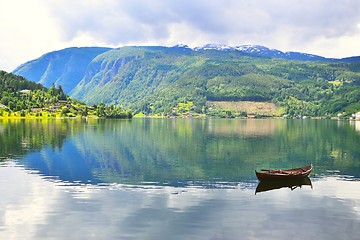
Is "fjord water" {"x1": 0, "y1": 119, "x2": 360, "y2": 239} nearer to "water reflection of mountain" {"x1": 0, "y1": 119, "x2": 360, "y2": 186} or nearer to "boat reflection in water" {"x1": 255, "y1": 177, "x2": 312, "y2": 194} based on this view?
"water reflection of mountain" {"x1": 0, "y1": 119, "x2": 360, "y2": 186}

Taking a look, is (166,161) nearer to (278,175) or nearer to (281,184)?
(278,175)

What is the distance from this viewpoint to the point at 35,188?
48.8m

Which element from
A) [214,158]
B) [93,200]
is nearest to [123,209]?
[93,200]

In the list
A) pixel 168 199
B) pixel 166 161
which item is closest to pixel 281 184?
pixel 168 199

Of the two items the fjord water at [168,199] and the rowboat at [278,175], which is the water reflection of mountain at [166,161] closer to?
the fjord water at [168,199]

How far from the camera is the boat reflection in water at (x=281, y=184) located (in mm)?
50344

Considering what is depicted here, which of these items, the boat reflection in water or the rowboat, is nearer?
the boat reflection in water

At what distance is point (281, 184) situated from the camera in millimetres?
52406

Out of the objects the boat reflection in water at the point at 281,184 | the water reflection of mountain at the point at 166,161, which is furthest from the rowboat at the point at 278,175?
the water reflection of mountain at the point at 166,161

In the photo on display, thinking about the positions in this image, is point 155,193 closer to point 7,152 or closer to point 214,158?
point 214,158

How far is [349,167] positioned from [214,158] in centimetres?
2386

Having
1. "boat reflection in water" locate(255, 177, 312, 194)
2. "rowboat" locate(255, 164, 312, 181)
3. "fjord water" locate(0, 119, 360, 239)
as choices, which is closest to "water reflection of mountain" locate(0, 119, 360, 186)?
"fjord water" locate(0, 119, 360, 239)

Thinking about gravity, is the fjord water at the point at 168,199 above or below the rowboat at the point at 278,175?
below

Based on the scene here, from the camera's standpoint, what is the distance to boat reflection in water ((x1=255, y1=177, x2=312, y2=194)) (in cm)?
5034
